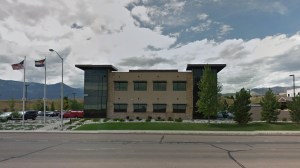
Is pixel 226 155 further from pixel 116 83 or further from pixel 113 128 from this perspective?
pixel 116 83

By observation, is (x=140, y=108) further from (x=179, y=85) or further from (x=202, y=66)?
(x=202, y=66)

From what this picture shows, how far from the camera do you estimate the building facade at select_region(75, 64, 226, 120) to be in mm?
55250

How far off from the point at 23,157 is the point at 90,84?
141ft

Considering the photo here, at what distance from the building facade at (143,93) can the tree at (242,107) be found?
1581cm

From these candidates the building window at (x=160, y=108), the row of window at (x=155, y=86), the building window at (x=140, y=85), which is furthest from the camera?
the building window at (x=140, y=85)

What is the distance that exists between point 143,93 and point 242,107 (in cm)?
2081

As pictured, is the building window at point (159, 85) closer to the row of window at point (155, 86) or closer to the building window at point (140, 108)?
the row of window at point (155, 86)

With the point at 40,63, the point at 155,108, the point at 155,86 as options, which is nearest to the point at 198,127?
the point at 155,108

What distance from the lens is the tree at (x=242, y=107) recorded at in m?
39.0

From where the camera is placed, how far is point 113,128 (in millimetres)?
35406

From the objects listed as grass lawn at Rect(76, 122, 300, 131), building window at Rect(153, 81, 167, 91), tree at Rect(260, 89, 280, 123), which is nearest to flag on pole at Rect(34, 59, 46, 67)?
grass lawn at Rect(76, 122, 300, 131)

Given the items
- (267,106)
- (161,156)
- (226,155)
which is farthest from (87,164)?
(267,106)

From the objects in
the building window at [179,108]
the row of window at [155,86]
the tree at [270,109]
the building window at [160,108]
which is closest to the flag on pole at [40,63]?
the row of window at [155,86]

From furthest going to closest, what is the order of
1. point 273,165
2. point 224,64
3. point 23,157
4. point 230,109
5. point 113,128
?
point 224,64
point 230,109
point 113,128
point 23,157
point 273,165
